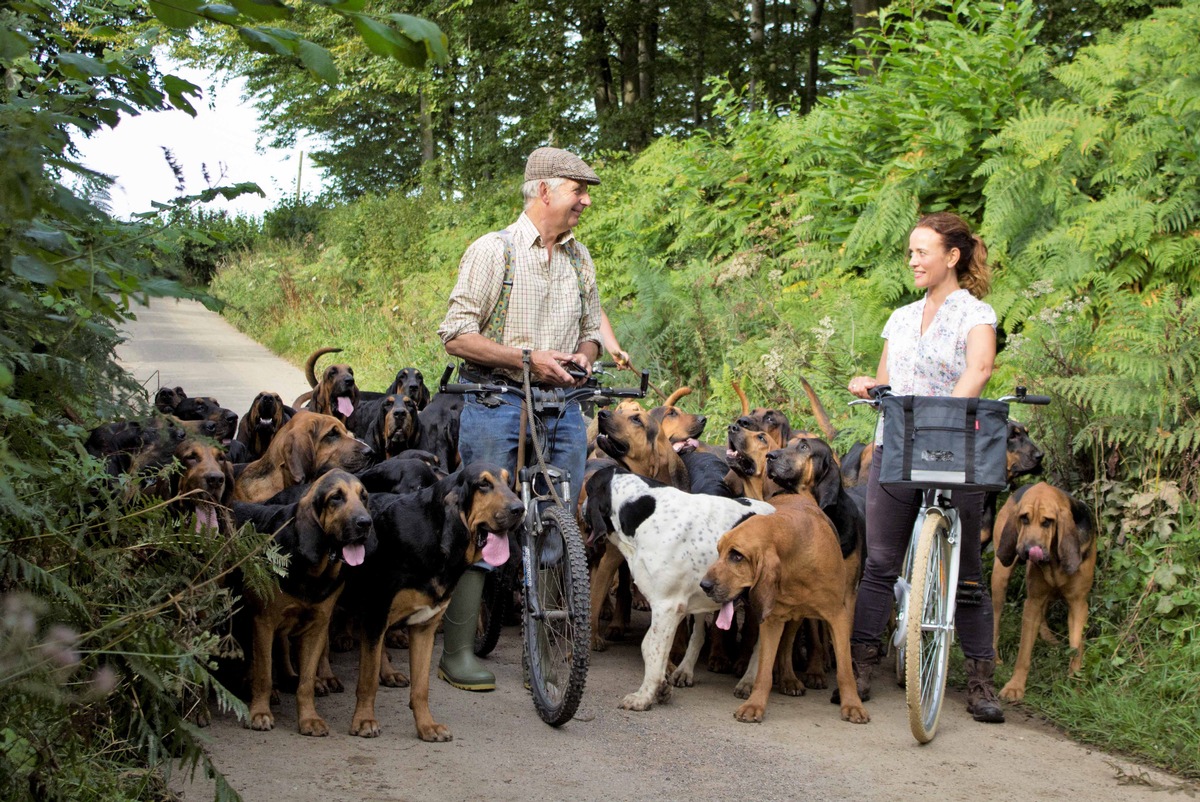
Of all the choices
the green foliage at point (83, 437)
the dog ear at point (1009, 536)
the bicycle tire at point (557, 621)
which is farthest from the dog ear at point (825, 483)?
the green foliage at point (83, 437)

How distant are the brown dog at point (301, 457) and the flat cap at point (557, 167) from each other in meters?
1.82

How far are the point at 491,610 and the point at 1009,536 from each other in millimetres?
2868

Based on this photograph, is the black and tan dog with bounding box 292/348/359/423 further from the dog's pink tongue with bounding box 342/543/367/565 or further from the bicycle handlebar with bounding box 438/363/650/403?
the dog's pink tongue with bounding box 342/543/367/565

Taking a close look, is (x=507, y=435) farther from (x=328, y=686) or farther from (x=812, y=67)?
(x=812, y=67)

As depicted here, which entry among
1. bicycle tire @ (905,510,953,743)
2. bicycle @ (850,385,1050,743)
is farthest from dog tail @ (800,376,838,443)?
bicycle tire @ (905,510,953,743)

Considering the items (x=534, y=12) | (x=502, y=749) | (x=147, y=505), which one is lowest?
(x=502, y=749)

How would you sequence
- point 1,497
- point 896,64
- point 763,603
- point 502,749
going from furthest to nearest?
1. point 896,64
2. point 763,603
3. point 502,749
4. point 1,497

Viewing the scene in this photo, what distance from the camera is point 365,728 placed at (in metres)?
5.55

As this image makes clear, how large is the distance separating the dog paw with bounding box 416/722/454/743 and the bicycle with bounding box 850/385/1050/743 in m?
2.05

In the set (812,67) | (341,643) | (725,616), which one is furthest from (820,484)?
(812,67)

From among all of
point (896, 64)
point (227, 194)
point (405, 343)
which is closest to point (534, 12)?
point (405, 343)

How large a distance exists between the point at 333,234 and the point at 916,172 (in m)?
20.7

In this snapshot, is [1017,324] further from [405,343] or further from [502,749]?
[405,343]

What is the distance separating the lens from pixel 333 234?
29891mm
